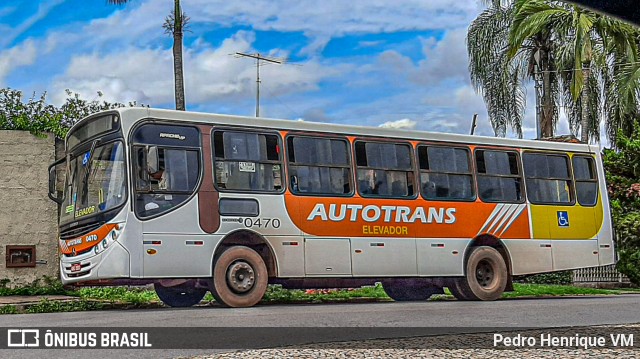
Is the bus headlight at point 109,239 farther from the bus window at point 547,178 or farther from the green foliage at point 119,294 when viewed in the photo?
the bus window at point 547,178

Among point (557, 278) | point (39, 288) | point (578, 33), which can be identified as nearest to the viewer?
point (39, 288)

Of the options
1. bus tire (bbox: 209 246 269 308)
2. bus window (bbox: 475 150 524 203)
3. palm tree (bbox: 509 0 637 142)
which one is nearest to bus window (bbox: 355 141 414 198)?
bus window (bbox: 475 150 524 203)

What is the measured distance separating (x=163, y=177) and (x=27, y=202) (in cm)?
767

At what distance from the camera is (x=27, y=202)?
20.9 metres

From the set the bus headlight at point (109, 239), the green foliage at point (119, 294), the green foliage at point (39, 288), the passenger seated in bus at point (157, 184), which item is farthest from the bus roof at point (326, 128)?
the green foliage at point (39, 288)

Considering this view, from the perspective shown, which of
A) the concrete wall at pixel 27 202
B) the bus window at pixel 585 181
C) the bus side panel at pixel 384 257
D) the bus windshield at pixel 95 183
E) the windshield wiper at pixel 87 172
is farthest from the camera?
the concrete wall at pixel 27 202

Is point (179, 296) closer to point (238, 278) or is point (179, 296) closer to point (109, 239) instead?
point (238, 278)

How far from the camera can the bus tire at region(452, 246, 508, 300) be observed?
17.6m

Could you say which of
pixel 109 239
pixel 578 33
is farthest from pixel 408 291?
pixel 578 33

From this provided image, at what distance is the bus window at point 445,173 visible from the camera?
1730 cm

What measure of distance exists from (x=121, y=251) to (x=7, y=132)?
846 cm

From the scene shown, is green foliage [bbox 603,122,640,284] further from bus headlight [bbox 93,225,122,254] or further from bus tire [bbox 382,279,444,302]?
bus headlight [bbox 93,225,122,254]

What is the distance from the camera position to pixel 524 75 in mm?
35156

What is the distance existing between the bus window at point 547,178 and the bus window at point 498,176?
292 millimetres
